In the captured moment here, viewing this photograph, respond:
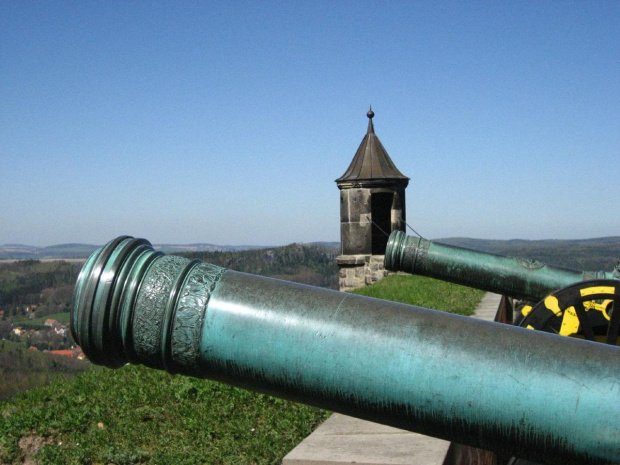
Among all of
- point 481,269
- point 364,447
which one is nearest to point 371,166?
point 481,269

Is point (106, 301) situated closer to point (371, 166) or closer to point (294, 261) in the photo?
point (371, 166)

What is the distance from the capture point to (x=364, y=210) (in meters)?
15.0

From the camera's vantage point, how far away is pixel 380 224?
16406mm

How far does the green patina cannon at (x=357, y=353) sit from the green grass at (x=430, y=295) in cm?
645

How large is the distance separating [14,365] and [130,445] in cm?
397

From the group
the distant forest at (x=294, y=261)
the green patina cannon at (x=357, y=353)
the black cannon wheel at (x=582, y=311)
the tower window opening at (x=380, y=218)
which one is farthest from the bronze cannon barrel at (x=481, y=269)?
the distant forest at (x=294, y=261)

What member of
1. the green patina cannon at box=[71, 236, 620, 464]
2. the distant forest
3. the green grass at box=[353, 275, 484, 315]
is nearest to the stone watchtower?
the green grass at box=[353, 275, 484, 315]

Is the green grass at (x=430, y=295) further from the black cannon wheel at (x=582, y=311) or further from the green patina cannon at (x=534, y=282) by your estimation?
the black cannon wheel at (x=582, y=311)

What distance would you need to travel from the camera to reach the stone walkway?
8.77ft

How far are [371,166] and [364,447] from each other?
41.4 feet

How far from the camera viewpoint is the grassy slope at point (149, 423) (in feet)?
11.6

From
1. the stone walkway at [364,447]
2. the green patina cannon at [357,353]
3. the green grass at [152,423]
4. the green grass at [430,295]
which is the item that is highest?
the green patina cannon at [357,353]

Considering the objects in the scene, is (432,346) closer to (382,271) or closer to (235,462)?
(235,462)

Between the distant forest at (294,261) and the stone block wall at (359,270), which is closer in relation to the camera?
the stone block wall at (359,270)
